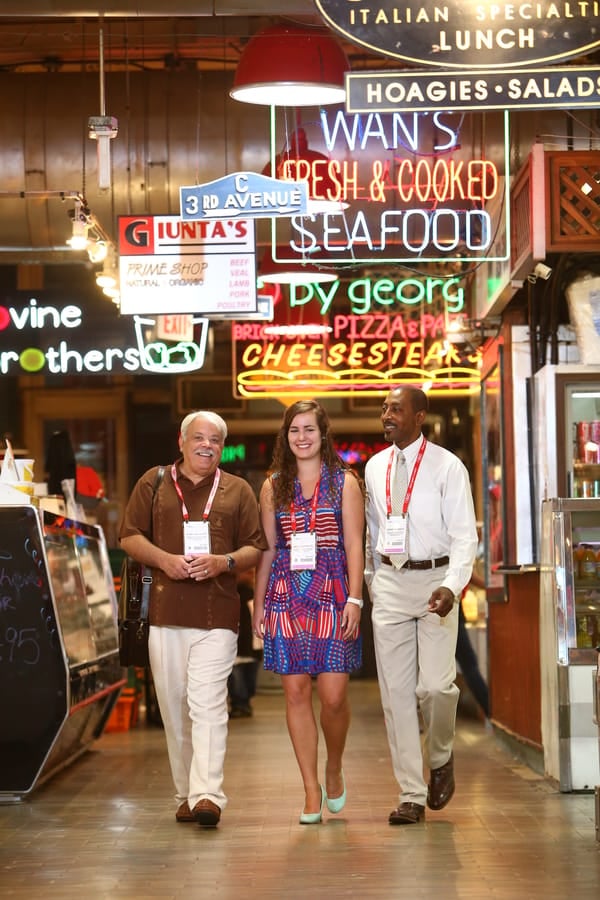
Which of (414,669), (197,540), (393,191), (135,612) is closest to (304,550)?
(197,540)

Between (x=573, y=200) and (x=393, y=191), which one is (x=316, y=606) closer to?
(x=573, y=200)

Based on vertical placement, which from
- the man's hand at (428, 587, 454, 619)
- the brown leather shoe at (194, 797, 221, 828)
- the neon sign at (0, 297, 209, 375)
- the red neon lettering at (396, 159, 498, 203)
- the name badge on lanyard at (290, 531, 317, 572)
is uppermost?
the red neon lettering at (396, 159, 498, 203)

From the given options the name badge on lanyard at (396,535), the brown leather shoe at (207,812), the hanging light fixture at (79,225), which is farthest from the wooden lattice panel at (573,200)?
the brown leather shoe at (207,812)

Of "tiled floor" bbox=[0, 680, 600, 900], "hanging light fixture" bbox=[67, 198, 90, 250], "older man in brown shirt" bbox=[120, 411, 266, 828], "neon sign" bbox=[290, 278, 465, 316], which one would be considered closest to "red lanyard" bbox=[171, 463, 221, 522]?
"older man in brown shirt" bbox=[120, 411, 266, 828]

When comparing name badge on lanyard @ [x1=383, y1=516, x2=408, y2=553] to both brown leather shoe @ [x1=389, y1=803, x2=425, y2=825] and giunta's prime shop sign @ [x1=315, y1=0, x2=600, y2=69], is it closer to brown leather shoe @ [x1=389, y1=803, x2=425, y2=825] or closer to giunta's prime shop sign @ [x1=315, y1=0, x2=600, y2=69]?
brown leather shoe @ [x1=389, y1=803, x2=425, y2=825]

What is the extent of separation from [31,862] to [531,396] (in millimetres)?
4558

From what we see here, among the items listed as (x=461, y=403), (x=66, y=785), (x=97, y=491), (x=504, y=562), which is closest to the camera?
(x=66, y=785)

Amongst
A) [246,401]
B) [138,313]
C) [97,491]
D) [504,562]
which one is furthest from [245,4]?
[246,401]

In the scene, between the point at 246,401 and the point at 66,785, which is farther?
the point at 246,401

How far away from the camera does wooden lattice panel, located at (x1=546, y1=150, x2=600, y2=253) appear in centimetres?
848

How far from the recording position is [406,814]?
23.7ft

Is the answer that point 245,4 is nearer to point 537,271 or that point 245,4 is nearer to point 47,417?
point 537,271

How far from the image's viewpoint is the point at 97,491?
12.4 metres

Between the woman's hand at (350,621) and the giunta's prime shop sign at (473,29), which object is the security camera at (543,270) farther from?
the giunta's prime shop sign at (473,29)
